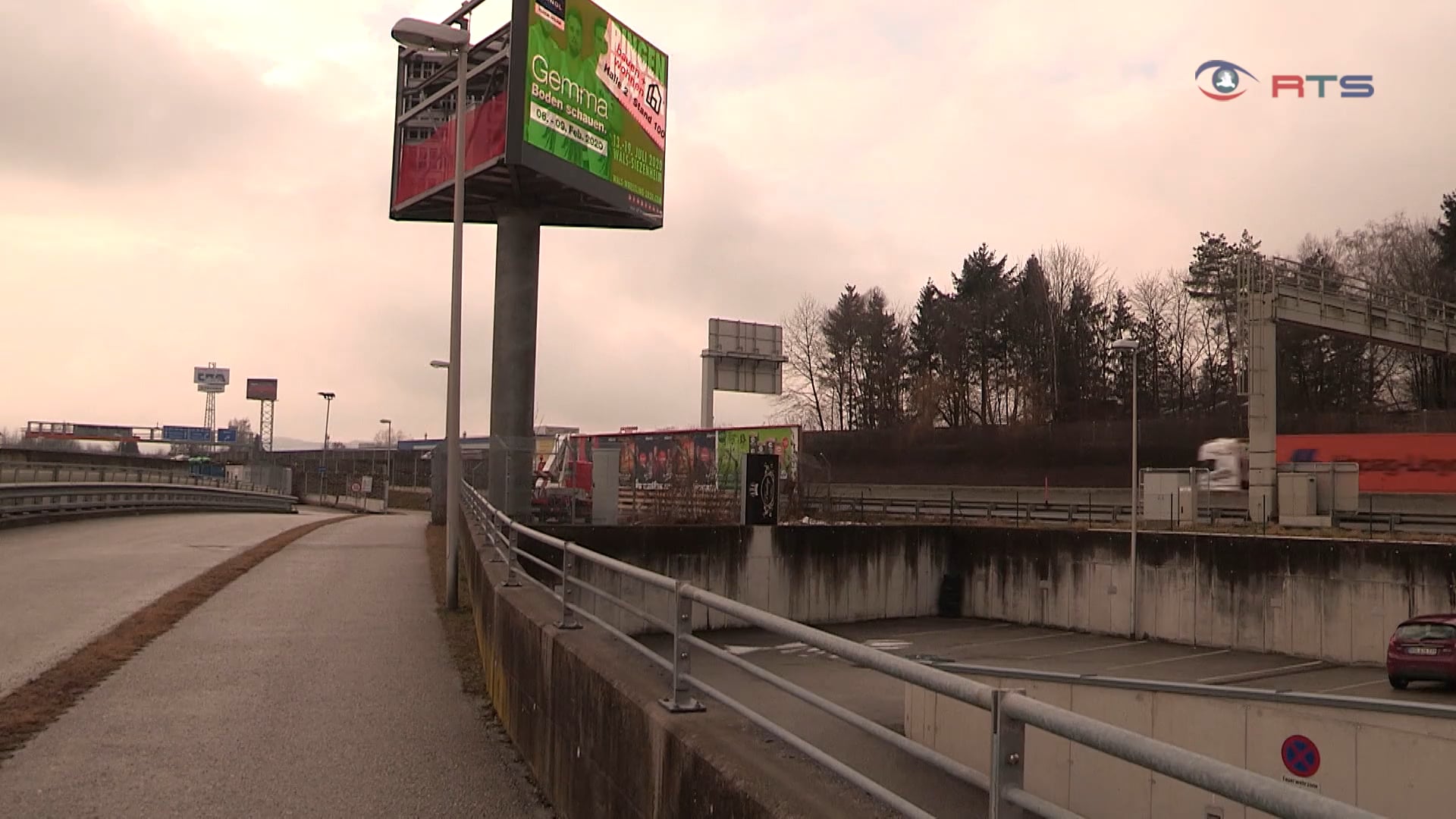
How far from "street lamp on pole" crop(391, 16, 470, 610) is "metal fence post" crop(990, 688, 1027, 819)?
47.7 ft

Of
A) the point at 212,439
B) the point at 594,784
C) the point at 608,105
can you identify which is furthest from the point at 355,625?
the point at 212,439

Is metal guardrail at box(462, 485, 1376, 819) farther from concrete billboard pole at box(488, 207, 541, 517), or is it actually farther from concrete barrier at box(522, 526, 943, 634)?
concrete billboard pole at box(488, 207, 541, 517)

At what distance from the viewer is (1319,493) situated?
113 feet

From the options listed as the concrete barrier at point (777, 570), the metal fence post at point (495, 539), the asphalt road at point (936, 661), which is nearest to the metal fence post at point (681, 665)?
the metal fence post at point (495, 539)

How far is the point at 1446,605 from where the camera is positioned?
26812mm

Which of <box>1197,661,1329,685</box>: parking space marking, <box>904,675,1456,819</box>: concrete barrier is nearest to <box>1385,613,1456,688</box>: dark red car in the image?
<box>1197,661,1329,685</box>: parking space marking

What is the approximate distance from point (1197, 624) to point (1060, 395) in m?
46.6

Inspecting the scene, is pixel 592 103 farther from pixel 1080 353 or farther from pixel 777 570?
pixel 1080 353

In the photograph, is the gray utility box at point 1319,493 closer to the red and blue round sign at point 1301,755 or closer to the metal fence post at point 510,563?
the red and blue round sign at point 1301,755

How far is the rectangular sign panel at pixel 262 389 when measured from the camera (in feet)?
488

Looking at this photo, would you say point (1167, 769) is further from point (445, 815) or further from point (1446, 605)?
point (1446, 605)

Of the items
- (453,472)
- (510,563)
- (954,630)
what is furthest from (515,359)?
(510,563)

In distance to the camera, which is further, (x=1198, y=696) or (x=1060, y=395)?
(x=1060, y=395)

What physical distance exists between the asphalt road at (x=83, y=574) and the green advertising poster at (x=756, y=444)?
15407 millimetres
